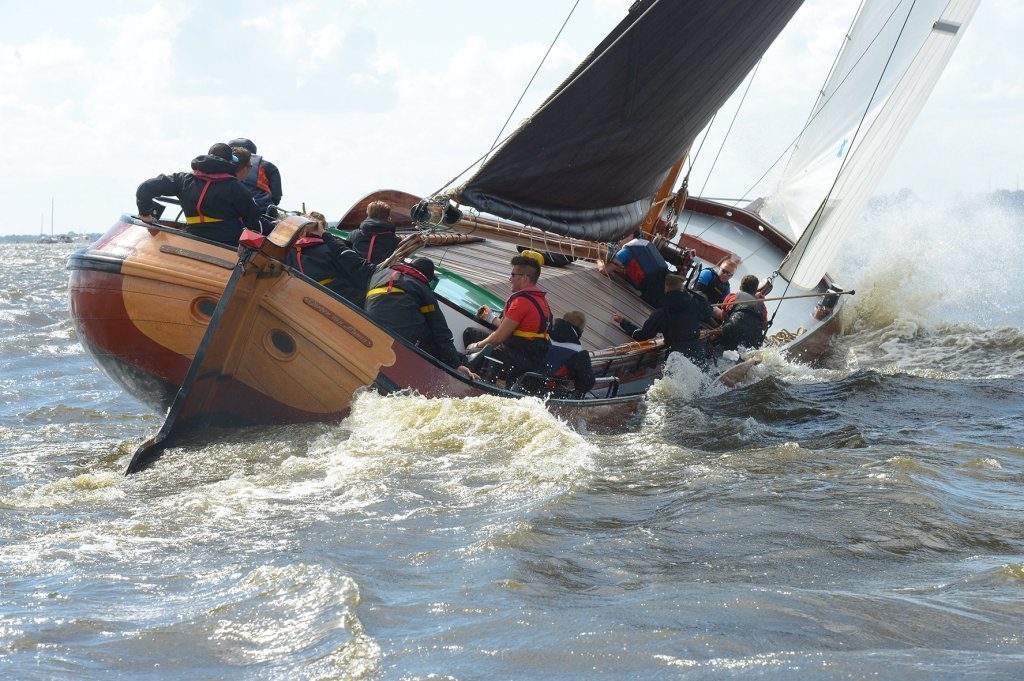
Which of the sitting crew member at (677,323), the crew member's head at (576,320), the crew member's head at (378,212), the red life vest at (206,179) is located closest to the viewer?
the red life vest at (206,179)

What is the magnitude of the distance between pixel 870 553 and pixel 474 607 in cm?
170

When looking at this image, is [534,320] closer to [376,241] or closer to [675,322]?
[376,241]

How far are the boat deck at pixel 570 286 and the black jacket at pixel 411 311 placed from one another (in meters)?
1.64

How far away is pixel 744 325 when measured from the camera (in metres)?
9.71

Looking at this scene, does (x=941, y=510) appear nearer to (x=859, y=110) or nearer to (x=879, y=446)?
(x=879, y=446)

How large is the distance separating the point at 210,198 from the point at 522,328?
81.3 inches

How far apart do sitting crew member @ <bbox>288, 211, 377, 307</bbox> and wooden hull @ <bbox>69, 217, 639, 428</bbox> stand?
0.62 m

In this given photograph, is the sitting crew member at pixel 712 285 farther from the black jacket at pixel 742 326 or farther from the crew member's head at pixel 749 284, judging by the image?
the black jacket at pixel 742 326

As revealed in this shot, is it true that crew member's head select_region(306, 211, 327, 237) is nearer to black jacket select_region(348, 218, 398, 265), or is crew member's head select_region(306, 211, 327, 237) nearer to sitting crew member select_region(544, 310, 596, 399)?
black jacket select_region(348, 218, 398, 265)

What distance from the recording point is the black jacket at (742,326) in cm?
A: 970

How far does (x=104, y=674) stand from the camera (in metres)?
3.10

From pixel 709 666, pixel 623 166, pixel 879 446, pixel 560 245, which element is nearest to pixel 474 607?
pixel 709 666


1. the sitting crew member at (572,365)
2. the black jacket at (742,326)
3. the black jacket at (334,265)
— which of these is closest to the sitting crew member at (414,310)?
the black jacket at (334,265)

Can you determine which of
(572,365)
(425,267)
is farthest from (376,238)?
(572,365)
